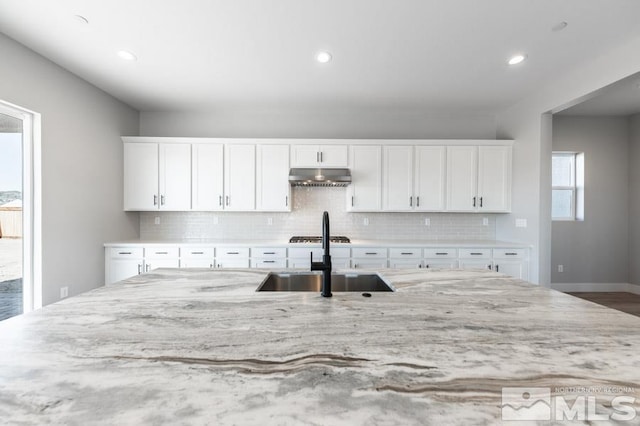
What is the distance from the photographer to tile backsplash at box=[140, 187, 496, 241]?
4195mm

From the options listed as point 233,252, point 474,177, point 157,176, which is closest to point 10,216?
point 157,176

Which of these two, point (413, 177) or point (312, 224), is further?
point (312, 224)

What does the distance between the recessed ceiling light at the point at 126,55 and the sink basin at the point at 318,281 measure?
8.56ft

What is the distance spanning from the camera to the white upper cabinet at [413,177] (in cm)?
397

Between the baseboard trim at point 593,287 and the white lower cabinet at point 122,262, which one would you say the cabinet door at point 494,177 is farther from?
the white lower cabinet at point 122,262

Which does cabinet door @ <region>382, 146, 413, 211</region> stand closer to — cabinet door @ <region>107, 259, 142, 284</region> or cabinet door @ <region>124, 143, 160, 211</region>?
cabinet door @ <region>124, 143, 160, 211</region>

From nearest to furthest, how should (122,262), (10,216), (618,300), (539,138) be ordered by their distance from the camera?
1. (10,216)
2. (539,138)
3. (122,262)
4. (618,300)

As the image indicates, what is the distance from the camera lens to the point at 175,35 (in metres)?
2.42

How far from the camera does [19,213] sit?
2.70 meters

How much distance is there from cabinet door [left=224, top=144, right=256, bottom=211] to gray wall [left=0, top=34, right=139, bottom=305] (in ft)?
4.77

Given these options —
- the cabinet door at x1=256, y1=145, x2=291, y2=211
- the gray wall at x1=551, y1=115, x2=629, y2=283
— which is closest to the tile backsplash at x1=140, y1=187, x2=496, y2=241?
the cabinet door at x1=256, y1=145, x2=291, y2=211

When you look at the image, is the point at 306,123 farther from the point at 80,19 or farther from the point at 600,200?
the point at 600,200

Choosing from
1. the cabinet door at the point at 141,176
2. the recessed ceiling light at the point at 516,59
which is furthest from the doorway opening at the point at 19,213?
the recessed ceiling light at the point at 516,59

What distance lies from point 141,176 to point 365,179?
3.10 m
